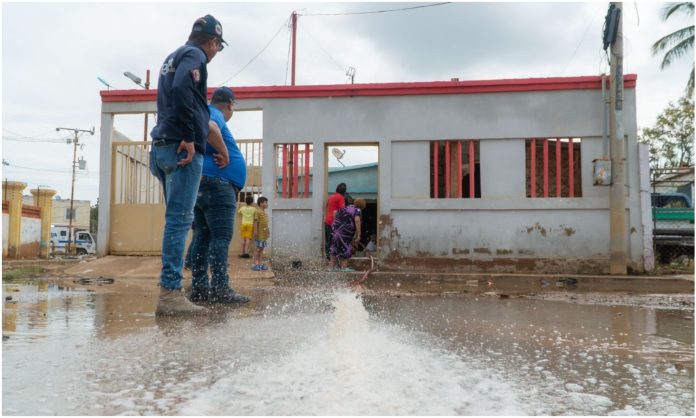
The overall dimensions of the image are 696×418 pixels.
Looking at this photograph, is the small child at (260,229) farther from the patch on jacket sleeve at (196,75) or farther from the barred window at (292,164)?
the patch on jacket sleeve at (196,75)

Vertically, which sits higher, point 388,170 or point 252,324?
point 388,170

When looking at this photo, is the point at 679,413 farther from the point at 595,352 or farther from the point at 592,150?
the point at 592,150

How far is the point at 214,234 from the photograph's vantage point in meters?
4.09

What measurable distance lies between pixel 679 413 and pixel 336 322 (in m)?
1.86

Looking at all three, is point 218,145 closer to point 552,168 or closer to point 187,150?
point 187,150

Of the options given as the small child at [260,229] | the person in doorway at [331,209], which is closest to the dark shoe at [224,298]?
the small child at [260,229]

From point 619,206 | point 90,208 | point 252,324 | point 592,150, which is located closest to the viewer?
point 252,324

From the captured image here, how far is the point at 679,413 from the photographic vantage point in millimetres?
1653

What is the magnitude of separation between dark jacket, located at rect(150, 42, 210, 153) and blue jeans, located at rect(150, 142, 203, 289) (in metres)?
0.11

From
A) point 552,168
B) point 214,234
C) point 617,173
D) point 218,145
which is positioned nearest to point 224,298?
point 214,234

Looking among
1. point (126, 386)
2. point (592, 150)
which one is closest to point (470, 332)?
point (126, 386)

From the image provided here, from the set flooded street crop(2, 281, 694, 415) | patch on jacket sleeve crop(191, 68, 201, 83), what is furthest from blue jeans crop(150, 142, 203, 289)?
patch on jacket sleeve crop(191, 68, 201, 83)

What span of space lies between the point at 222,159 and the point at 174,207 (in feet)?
2.09

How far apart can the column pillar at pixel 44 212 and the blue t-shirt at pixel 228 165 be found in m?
24.2
